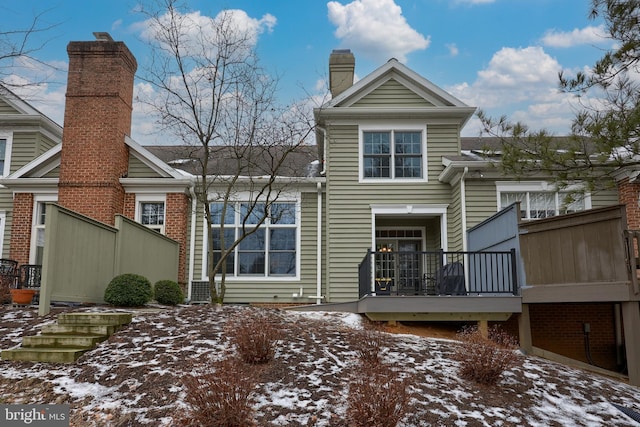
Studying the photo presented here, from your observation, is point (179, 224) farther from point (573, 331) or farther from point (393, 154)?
point (573, 331)

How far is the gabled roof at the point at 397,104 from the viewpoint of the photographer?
12797 mm

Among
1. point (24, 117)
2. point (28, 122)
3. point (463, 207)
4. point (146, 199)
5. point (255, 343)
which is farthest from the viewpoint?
point (28, 122)

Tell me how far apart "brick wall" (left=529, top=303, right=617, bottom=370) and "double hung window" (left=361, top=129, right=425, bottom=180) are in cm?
449

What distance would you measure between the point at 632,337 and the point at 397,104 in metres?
8.11

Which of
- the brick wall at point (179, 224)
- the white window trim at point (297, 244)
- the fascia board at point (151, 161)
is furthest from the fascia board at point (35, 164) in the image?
the white window trim at point (297, 244)

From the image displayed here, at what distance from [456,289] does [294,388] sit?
16.2 ft

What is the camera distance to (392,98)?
1312 centimetres

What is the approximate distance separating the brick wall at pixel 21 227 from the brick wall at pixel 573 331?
12324 millimetres

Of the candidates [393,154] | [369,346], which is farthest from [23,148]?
[369,346]

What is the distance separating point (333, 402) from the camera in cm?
480

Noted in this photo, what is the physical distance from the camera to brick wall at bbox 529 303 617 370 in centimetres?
1029

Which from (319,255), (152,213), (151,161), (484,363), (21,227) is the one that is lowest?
(484,363)

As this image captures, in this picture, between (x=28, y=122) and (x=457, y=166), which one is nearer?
(x=457, y=166)

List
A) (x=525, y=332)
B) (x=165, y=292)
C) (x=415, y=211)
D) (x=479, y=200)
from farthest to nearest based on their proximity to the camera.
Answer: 1. (x=415, y=211)
2. (x=479, y=200)
3. (x=165, y=292)
4. (x=525, y=332)
